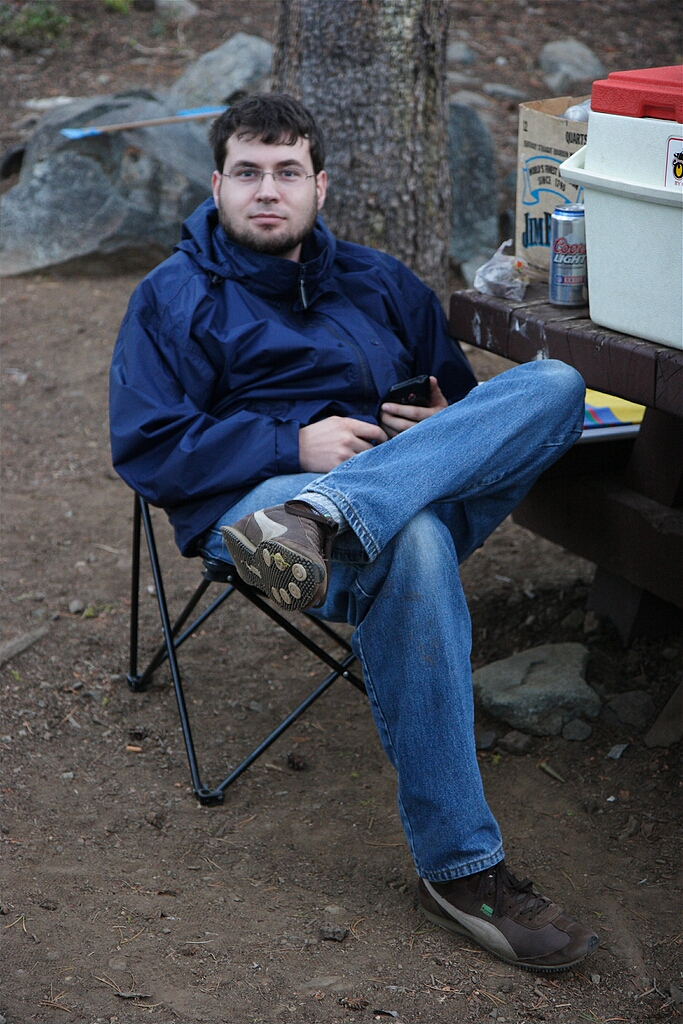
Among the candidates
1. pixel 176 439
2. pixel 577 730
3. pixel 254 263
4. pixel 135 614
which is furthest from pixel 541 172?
pixel 135 614

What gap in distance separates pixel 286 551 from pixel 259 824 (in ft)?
2.91

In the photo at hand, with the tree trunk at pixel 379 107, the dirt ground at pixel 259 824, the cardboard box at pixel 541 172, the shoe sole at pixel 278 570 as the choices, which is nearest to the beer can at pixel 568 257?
the cardboard box at pixel 541 172

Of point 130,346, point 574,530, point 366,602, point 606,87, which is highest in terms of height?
point 606,87

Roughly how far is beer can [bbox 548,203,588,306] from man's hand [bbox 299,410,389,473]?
0.54 meters

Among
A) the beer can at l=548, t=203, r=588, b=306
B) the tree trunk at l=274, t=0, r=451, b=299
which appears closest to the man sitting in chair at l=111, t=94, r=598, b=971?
the beer can at l=548, t=203, r=588, b=306

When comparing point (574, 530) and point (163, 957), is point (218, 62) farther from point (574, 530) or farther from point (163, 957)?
point (163, 957)

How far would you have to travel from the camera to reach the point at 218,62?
6672 millimetres

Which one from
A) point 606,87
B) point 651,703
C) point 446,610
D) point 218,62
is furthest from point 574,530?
point 218,62

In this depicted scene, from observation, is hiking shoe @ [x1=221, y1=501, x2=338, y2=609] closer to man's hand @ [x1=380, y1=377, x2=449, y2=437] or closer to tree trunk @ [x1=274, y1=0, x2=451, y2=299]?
man's hand @ [x1=380, y1=377, x2=449, y2=437]

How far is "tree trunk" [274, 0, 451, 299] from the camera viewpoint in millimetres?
3660

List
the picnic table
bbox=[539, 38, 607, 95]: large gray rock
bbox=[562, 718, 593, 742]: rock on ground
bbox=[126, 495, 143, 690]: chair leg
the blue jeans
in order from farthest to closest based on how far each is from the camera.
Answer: bbox=[539, 38, 607, 95]: large gray rock, bbox=[126, 495, 143, 690]: chair leg, bbox=[562, 718, 593, 742]: rock on ground, the picnic table, the blue jeans

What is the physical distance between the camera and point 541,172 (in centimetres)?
257

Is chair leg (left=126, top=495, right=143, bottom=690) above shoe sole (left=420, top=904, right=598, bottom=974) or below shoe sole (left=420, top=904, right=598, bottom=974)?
above

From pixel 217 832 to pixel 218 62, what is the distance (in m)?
5.68
